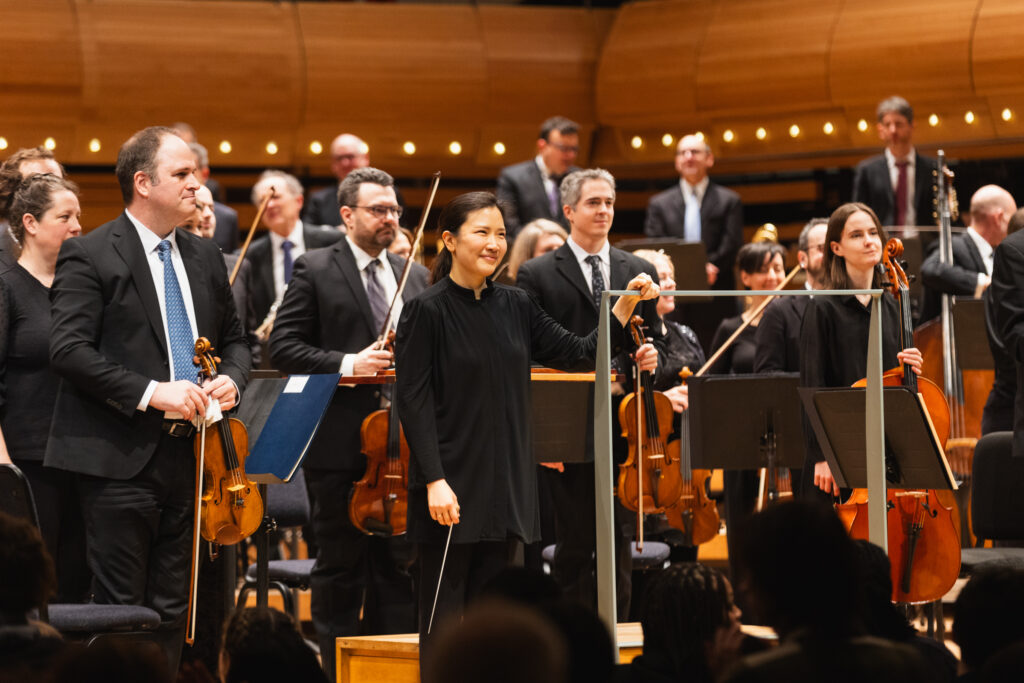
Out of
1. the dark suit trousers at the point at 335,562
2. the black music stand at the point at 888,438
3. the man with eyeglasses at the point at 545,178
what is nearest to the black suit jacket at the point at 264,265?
the man with eyeglasses at the point at 545,178

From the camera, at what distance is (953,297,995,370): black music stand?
561 centimetres

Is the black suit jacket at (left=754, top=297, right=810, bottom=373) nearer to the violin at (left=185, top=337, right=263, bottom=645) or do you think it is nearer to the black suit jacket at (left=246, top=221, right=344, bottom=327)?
the black suit jacket at (left=246, top=221, right=344, bottom=327)

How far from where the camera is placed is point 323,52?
29.2 feet

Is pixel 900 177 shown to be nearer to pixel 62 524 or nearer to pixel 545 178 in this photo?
pixel 545 178

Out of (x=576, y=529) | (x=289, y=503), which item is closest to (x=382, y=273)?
(x=289, y=503)

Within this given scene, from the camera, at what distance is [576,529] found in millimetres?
4539

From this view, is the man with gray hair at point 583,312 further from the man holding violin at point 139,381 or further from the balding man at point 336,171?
the balding man at point 336,171

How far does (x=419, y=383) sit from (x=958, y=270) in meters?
3.49

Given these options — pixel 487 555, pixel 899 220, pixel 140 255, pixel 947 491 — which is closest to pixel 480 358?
pixel 487 555

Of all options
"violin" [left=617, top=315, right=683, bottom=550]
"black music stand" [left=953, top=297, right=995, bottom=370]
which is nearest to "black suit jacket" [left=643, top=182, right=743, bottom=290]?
"black music stand" [left=953, top=297, right=995, bottom=370]

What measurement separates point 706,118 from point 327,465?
5.24 m

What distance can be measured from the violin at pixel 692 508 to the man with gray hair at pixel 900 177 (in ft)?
8.63

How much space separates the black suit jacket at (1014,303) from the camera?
13.1ft

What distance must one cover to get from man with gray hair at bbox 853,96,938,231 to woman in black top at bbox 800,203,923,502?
2.87 m
